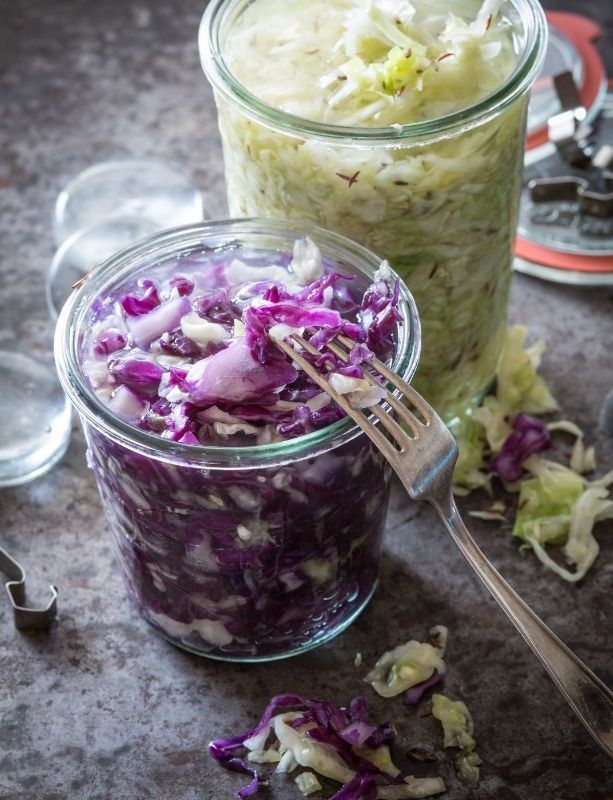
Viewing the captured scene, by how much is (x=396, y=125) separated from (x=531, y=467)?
665mm

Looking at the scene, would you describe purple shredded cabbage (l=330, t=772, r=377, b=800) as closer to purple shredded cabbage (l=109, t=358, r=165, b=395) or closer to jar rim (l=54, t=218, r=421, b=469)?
jar rim (l=54, t=218, r=421, b=469)

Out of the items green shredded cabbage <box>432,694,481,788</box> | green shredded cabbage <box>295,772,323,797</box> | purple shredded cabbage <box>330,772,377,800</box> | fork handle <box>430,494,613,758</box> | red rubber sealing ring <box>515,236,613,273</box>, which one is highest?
fork handle <box>430,494,613,758</box>

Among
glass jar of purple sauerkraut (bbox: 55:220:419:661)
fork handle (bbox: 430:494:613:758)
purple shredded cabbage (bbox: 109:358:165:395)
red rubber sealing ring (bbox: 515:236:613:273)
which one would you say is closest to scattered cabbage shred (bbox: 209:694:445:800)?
glass jar of purple sauerkraut (bbox: 55:220:419:661)

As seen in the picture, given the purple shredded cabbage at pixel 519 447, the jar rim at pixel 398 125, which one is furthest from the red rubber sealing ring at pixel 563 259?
the jar rim at pixel 398 125

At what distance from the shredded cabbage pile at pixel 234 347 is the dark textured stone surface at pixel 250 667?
450 mm

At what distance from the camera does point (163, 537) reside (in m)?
1.58

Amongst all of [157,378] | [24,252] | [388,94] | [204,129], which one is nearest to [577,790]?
[157,378]

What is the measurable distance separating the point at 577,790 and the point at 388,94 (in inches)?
38.9

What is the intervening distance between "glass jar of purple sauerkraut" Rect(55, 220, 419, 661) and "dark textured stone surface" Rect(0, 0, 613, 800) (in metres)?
0.05

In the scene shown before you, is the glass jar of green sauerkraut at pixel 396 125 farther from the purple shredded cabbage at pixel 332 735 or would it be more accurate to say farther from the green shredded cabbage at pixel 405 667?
the purple shredded cabbage at pixel 332 735

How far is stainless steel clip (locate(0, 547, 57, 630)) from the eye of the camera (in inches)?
70.1

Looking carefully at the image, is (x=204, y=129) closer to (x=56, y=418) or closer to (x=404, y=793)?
(x=56, y=418)

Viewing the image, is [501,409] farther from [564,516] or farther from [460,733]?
[460,733]

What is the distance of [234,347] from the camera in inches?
58.4
